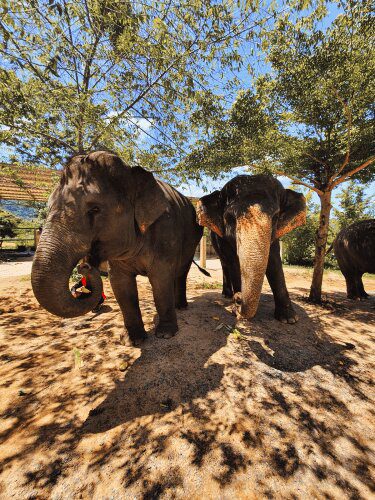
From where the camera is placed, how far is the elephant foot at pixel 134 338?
3.52 m

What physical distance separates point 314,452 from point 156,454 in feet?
4.32

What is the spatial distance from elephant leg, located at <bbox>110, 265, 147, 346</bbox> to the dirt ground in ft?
0.75

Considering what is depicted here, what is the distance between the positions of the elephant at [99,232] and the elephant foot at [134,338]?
0.65 meters

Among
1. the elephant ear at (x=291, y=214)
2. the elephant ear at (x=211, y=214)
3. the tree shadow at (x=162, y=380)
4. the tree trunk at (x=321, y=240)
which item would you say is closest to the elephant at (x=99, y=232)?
the tree shadow at (x=162, y=380)

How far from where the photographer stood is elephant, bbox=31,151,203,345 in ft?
6.55

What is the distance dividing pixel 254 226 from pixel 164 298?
1719 mm

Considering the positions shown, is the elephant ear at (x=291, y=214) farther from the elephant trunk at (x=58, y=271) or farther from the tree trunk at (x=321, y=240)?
the elephant trunk at (x=58, y=271)

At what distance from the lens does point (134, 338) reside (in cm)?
354

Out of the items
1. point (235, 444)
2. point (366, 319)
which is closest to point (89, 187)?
point (235, 444)

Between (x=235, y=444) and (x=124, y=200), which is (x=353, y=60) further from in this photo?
(x=235, y=444)

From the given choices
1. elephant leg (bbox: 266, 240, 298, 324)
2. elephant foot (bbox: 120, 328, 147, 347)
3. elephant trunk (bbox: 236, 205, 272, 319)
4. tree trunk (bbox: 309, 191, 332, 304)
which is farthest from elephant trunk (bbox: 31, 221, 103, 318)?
tree trunk (bbox: 309, 191, 332, 304)

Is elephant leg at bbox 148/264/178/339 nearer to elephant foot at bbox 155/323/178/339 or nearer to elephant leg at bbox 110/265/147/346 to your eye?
elephant foot at bbox 155/323/178/339

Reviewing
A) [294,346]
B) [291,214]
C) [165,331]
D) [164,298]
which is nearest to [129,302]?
[164,298]

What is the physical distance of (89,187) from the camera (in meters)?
2.24
